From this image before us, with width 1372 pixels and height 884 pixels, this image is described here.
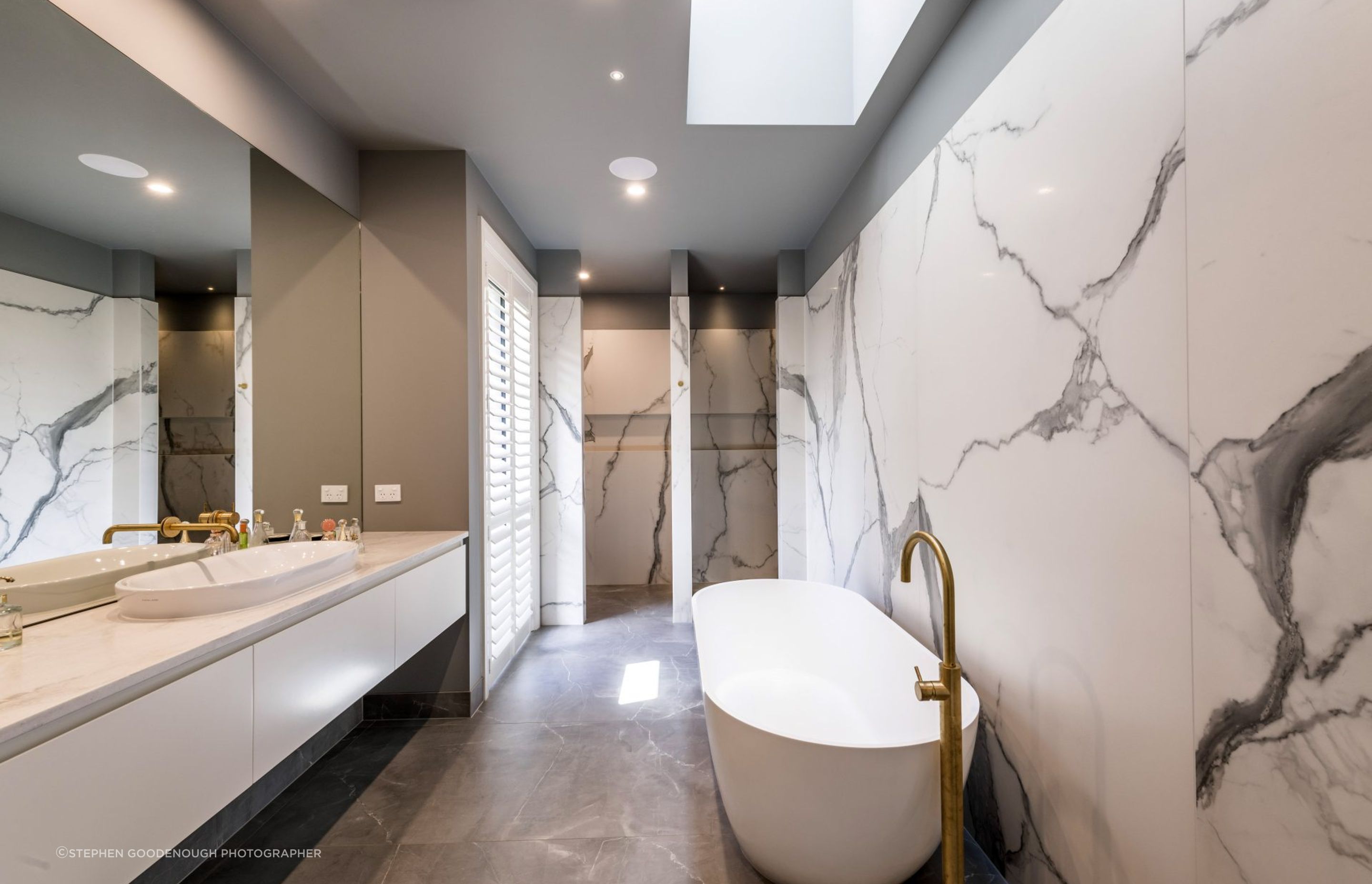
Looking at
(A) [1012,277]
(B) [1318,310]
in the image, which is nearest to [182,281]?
(A) [1012,277]

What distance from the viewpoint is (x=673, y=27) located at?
1.81 metres

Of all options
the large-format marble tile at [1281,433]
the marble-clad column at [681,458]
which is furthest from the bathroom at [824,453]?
the marble-clad column at [681,458]

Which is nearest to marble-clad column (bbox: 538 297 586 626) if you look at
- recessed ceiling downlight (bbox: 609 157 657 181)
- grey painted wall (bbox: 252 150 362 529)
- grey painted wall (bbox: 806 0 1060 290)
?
recessed ceiling downlight (bbox: 609 157 657 181)

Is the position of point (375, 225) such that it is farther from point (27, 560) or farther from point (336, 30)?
point (27, 560)

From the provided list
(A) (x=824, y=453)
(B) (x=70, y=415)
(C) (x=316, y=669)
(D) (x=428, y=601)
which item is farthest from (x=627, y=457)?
(B) (x=70, y=415)

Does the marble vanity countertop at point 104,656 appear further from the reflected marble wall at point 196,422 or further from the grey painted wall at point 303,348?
the grey painted wall at point 303,348

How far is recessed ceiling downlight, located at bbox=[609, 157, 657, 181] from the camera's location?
8.53 ft

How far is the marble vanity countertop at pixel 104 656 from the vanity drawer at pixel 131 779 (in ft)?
0.08

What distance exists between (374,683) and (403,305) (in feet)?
5.22

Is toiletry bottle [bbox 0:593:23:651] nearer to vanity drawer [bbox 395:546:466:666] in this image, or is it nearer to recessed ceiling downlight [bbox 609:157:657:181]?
vanity drawer [bbox 395:546:466:666]

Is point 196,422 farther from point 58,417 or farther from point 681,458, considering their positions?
point 681,458

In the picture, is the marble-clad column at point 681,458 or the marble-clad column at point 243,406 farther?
the marble-clad column at point 681,458

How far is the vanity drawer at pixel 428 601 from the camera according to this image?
1930mm

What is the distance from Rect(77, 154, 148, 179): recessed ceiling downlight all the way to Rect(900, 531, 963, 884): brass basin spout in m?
2.21
